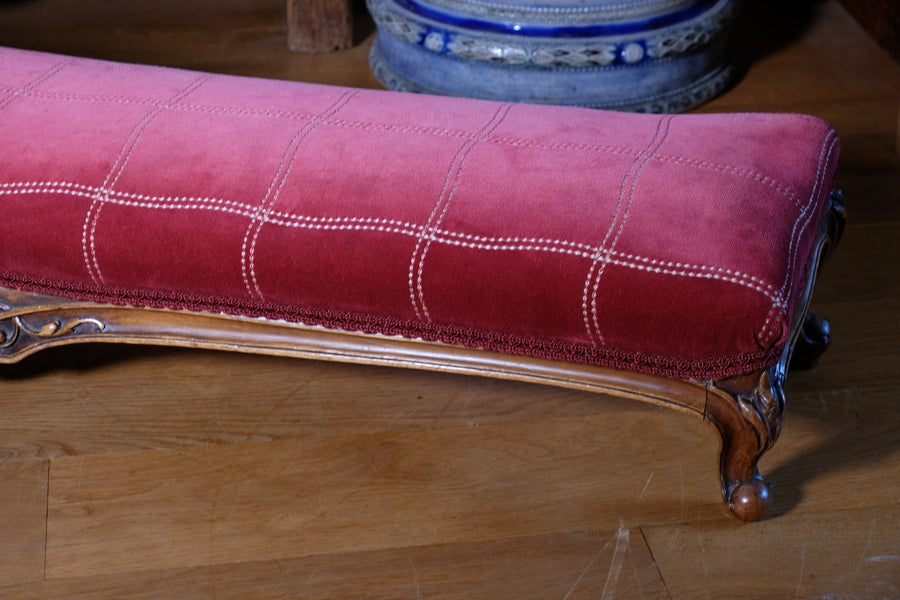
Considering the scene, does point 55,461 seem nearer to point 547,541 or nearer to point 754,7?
point 547,541

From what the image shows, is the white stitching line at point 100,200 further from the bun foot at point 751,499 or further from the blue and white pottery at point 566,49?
the blue and white pottery at point 566,49

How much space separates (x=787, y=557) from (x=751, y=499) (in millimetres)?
62

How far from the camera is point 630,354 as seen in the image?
952mm

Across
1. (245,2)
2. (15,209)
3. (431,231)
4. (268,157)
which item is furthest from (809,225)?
(245,2)

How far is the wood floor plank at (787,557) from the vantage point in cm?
96

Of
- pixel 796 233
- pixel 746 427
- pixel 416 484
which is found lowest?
pixel 416 484

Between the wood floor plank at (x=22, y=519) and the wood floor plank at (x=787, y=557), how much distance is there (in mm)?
586

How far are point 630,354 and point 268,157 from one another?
0.39 metres

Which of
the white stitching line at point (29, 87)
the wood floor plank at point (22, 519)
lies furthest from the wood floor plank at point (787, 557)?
the white stitching line at point (29, 87)

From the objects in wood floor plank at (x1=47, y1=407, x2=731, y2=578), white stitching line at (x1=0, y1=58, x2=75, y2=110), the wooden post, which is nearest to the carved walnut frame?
wood floor plank at (x1=47, y1=407, x2=731, y2=578)

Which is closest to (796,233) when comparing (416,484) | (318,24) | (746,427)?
(746,427)

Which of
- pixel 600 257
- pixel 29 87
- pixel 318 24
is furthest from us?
pixel 318 24

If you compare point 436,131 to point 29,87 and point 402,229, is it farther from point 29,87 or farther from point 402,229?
point 29,87

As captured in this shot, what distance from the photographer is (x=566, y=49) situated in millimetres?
1814
